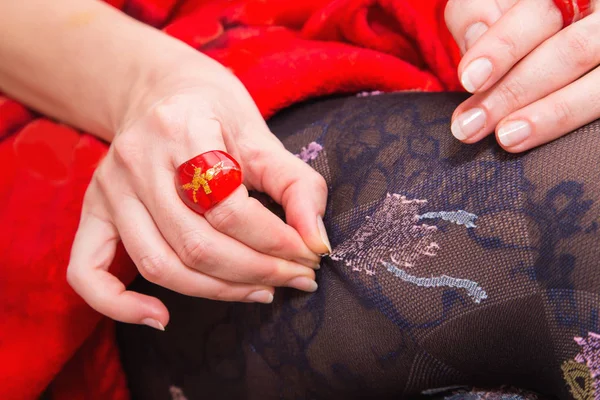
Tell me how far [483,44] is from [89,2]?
0.57 meters

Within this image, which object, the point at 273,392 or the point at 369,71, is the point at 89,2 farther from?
the point at 273,392

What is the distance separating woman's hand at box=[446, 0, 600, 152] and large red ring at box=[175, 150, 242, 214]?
0.79 ft

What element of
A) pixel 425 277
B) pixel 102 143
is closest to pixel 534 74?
pixel 425 277

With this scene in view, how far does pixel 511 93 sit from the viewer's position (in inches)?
18.8

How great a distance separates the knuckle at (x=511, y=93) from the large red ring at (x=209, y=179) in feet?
0.86

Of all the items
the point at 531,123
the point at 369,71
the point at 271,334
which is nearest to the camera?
the point at 531,123

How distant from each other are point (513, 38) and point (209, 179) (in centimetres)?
31

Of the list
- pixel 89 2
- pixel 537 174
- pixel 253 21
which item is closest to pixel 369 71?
pixel 253 21

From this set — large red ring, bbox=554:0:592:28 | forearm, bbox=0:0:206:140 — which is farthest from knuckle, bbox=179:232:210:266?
large red ring, bbox=554:0:592:28

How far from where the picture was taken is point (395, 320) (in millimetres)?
507

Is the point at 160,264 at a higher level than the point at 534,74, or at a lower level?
lower

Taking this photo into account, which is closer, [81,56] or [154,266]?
[154,266]

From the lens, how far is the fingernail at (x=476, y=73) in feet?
1.54

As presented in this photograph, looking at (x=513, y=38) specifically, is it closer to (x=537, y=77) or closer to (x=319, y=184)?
(x=537, y=77)
